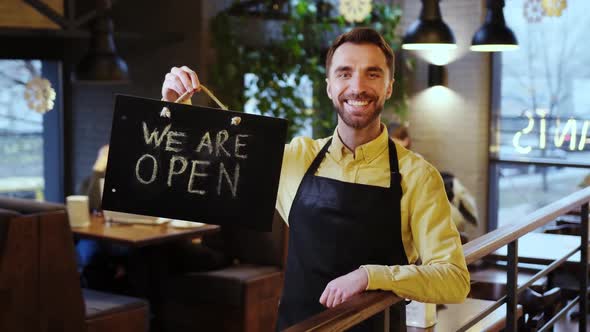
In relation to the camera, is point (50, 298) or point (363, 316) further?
point (50, 298)

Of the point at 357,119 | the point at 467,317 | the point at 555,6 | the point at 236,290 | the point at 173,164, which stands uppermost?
the point at 555,6

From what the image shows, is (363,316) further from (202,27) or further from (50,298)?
(202,27)

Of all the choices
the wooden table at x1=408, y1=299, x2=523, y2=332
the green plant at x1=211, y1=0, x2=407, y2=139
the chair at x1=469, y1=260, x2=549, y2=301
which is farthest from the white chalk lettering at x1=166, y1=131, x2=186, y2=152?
the green plant at x1=211, y1=0, x2=407, y2=139

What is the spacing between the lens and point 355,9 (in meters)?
6.52

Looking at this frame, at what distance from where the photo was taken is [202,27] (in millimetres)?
6691

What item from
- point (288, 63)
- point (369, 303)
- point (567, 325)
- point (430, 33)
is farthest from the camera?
point (288, 63)

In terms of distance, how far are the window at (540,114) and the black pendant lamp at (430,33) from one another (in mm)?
2310

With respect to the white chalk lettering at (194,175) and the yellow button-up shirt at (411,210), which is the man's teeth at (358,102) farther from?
the white chalk lettering at (194,175)

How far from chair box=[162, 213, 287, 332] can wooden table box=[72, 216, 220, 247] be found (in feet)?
1.02

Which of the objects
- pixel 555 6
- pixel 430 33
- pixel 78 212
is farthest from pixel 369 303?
pixel 555 6

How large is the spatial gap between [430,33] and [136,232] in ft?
6.83

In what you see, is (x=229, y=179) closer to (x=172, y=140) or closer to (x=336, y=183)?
(x=172, y=140)

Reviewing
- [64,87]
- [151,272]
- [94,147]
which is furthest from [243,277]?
[64,87]

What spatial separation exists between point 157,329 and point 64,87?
10.3ft
